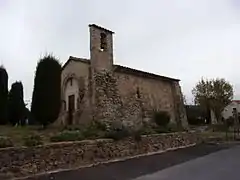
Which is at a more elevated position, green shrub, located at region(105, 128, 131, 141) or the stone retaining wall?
green shrub, located at region(105, 128, 131, 141)

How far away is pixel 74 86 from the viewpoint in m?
23.2

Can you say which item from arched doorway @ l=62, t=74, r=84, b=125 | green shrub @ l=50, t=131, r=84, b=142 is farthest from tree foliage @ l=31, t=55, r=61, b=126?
arched doorway @ l=62, t=74, r=84, b=125

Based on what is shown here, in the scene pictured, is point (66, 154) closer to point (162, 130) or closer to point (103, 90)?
point (103, 90)

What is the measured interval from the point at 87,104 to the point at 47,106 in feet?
16.6

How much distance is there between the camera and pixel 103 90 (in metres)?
21.8

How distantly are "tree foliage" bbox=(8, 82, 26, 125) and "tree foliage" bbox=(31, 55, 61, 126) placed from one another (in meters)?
4.81

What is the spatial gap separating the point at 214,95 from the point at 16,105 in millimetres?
31490

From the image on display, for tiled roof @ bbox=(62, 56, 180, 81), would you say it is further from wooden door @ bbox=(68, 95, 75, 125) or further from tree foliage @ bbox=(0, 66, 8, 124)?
tree foliage @ bbox=(0, 66, 8, 124)

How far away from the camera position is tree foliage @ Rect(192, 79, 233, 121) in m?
44.1

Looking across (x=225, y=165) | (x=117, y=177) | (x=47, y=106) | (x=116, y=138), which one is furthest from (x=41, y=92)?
(x=225, y=165)

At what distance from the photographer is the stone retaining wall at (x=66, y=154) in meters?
10.1

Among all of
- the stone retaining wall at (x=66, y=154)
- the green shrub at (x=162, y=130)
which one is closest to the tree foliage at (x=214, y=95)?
the green shrub at (x=162, y=130)

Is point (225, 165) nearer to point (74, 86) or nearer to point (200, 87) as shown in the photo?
point (74, 86)

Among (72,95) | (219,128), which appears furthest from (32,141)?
(219,128)
